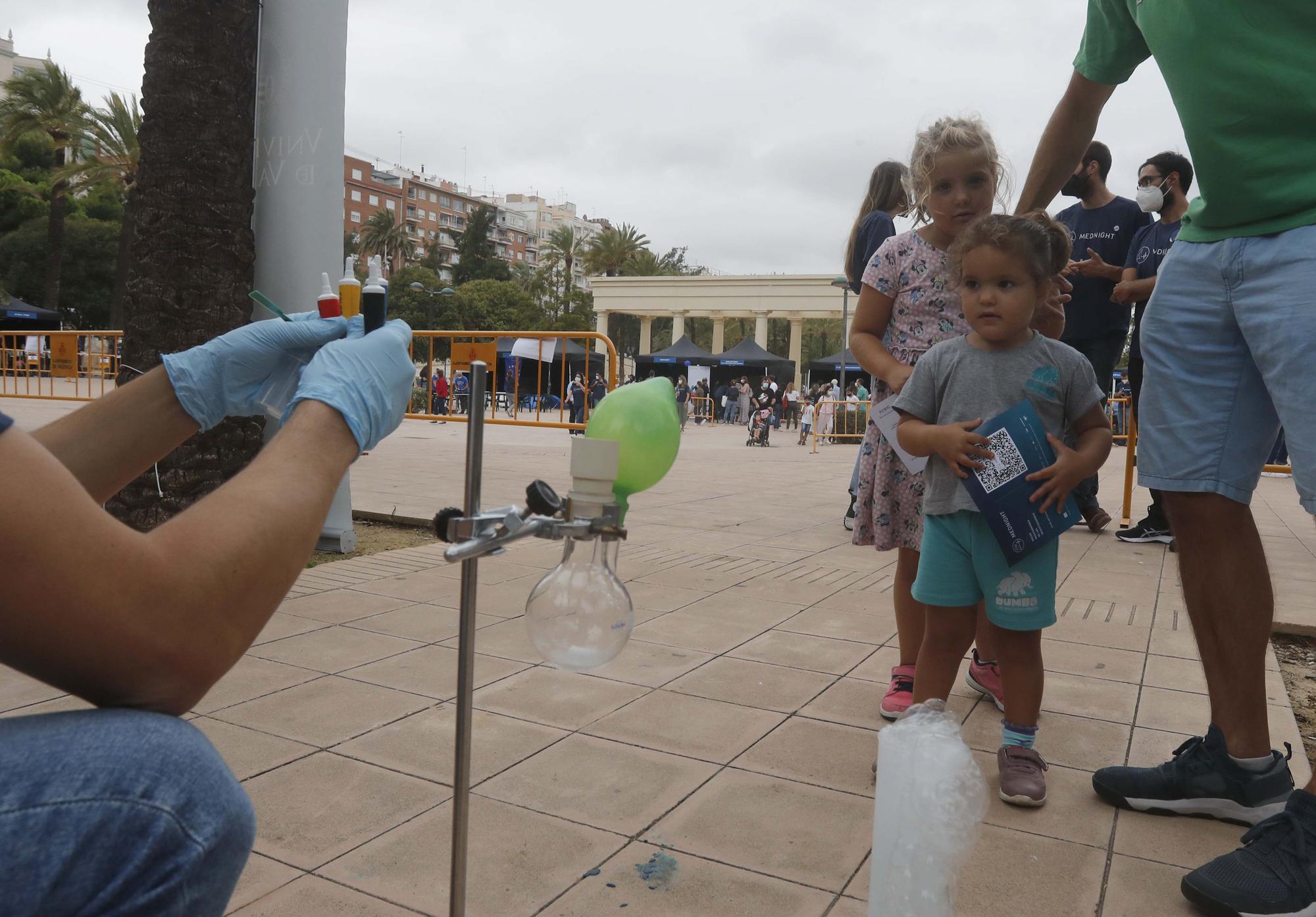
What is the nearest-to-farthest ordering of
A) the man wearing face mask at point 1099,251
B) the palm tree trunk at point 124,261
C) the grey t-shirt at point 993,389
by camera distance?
1. the grey t-shirt at point 993,389
2. the palm tree trunk at point 124,261
3. the man wearing face mask at point 1099,251

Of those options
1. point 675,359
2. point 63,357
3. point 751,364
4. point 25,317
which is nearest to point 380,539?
point 63,357

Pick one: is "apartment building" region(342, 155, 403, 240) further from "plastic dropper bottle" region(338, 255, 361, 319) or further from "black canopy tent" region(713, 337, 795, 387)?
"plastic dropper bottle" region(338, 255, 361, 319)

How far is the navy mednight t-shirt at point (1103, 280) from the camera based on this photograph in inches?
235

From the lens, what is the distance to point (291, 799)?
2.21m

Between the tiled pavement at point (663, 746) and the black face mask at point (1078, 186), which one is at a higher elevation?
the black face mask at point (1078, 186)

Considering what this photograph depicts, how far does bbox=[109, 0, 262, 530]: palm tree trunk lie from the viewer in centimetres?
458

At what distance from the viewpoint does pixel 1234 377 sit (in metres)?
2.14

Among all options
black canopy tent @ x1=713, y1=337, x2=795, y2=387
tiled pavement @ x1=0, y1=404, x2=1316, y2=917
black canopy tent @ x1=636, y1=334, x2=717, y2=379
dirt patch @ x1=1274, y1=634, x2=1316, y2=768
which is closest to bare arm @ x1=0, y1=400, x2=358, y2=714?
tiled pavement @ x1=0, y1=404, x2=1316, y2=917

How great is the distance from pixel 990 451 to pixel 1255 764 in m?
0.91

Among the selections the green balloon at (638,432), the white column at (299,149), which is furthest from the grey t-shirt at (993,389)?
the white column at (299,149)

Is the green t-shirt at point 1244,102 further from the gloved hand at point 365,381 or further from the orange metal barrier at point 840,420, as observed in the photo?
the orange metal barrier at point 840,420

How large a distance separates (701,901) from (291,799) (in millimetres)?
987

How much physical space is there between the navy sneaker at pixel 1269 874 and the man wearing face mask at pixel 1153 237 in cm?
359

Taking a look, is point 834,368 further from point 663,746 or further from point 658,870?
point 658,870
